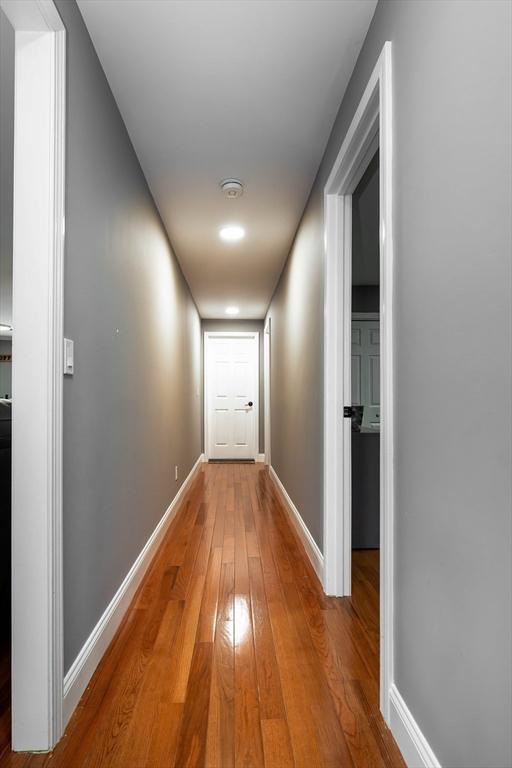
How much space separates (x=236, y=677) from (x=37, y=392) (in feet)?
3.94

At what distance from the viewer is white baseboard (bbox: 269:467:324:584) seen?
8.00ft

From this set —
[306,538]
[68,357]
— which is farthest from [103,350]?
[306,538]

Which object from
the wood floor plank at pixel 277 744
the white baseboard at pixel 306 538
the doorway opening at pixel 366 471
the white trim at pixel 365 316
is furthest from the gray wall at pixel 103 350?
the white trim at pixel 365 316

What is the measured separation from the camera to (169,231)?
3.58 m

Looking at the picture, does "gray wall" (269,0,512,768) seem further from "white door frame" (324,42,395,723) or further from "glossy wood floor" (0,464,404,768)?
"white door frame" (324,42,395,723)

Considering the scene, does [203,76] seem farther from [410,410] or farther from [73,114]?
[410,410]

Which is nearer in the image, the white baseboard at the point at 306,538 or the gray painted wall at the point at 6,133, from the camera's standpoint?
the gray painted wall at the point at 6,133

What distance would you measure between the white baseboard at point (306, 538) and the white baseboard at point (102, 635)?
975mm

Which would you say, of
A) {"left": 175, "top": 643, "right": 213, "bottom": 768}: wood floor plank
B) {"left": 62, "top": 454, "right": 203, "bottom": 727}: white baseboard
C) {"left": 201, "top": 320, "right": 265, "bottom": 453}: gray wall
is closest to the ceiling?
{"left": 62, "top": 454, "right": 203, "bottom": 727}: white baseboard

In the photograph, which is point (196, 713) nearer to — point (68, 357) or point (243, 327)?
point (68, 357)

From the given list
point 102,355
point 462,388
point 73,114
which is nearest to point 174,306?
point 102,355

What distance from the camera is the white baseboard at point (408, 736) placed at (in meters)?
1.11

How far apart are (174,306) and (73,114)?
2.52 metres

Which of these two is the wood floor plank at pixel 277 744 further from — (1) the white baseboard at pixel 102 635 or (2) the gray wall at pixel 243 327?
(2) the gray wall at pixel 243 327
